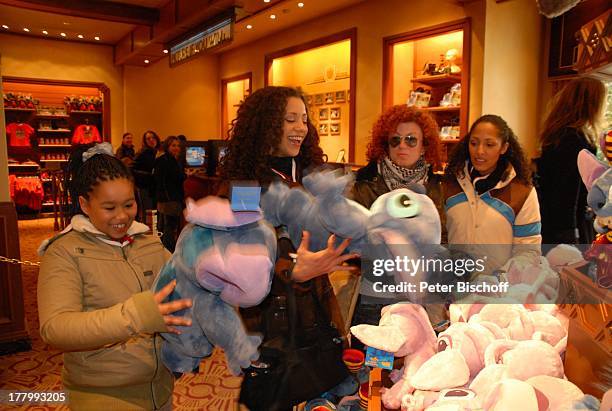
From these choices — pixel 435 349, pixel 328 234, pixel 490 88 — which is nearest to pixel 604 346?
pixel 435 349

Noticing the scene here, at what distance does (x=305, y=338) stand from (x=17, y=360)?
9.05 ft

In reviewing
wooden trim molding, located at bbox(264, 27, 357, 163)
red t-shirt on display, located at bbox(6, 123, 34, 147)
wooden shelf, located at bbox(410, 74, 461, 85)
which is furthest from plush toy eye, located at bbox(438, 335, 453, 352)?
red t-shirt on display, located at bbox(6, 123, 34, 147)

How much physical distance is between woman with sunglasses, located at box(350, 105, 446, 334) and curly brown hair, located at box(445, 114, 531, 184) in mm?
63

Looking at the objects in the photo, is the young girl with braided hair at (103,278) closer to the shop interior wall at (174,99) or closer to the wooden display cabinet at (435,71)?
the wooden display cabinet at (435,71)

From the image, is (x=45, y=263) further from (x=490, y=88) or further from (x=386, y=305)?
(x=490, y=88)

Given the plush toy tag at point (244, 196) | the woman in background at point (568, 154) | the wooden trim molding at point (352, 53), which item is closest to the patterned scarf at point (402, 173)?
the plush toy tag at point (244, 196)

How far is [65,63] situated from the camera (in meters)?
8.66

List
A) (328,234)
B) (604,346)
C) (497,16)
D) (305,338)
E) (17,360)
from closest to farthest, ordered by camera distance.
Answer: (604,346), (328,234), (305,338), (17,360), (497,16)

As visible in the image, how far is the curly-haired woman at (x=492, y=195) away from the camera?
0.84 metres

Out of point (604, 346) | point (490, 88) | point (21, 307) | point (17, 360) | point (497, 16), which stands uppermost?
point (497, 16)

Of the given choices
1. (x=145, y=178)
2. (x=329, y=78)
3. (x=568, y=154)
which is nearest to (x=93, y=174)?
(x=568, y=154)

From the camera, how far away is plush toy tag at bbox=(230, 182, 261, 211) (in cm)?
72

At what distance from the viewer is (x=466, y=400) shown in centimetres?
72

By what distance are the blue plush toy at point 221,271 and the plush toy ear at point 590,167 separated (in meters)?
0.52
